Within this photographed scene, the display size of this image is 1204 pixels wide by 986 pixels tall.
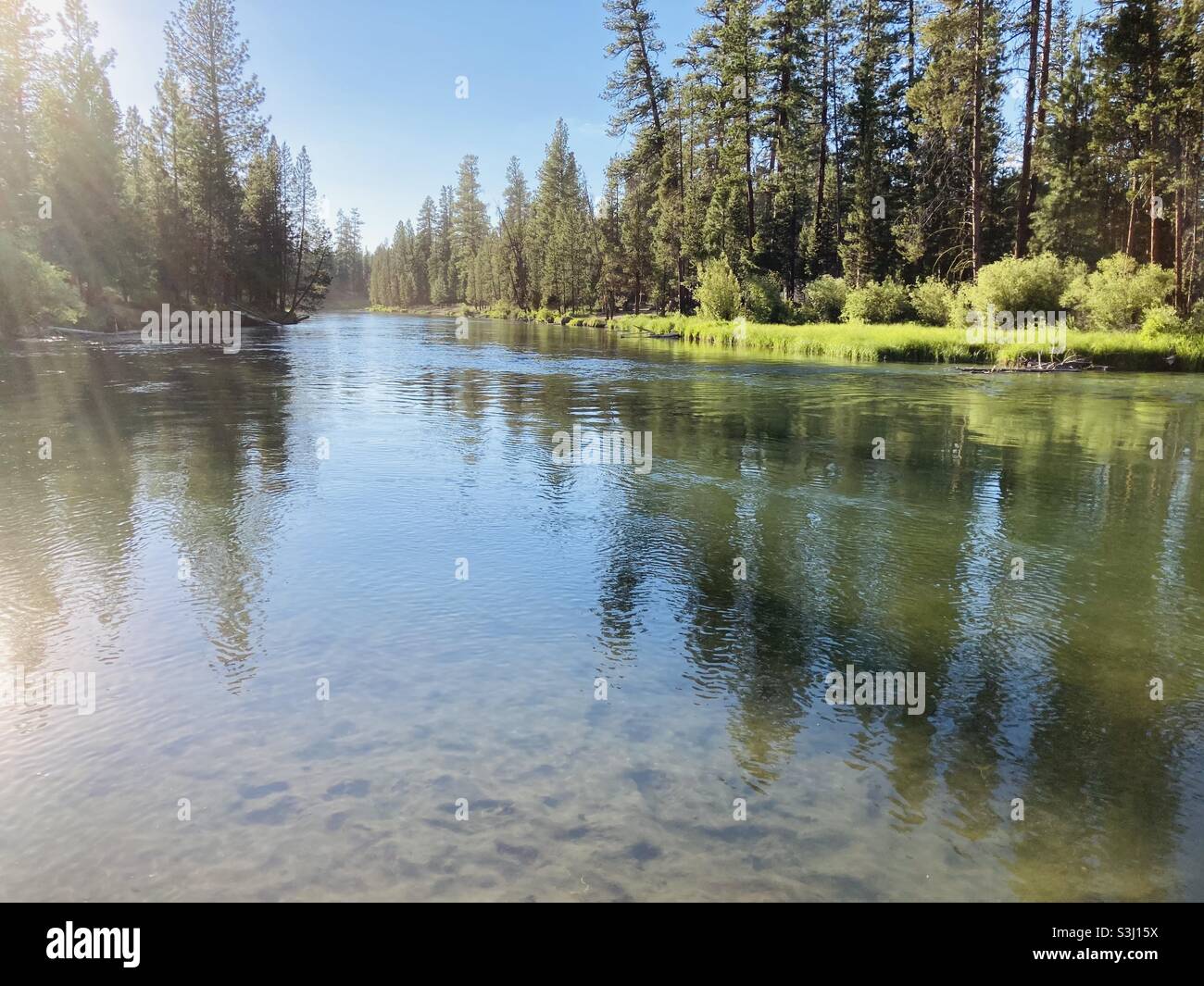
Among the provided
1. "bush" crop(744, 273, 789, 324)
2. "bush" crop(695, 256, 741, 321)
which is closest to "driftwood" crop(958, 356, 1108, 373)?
"bush" crop(744, 273, 789, 324)

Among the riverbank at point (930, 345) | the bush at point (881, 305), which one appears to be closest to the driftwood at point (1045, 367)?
the riverbank at point (930, 345)

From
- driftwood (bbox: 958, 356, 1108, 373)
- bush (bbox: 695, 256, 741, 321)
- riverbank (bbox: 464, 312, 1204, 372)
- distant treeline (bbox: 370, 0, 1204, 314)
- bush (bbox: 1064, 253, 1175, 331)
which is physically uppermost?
distant treeline (bbox: 370, 0, 1204, 314)

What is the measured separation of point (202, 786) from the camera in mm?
5508

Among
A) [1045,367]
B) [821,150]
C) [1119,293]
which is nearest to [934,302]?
[1119,293]

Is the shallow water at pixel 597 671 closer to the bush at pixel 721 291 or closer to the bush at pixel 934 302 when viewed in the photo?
the bush at pixel 934 302

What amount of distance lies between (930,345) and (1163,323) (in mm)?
8719

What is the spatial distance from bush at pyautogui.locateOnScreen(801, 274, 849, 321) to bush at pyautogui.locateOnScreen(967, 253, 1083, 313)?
41.1 feet

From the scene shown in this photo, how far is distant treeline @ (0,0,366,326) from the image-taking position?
4694cm

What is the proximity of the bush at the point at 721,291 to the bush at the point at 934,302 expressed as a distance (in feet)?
39.5

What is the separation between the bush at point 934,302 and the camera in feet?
137

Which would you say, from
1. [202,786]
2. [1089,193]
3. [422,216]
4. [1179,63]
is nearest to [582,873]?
[202,786]

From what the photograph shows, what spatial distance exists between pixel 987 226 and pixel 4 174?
60.4 m

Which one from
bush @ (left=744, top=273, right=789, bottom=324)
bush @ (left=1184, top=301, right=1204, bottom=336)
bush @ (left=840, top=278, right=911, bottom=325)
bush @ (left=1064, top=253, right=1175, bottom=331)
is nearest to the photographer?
bush @ (left=1184, top=301, right=1204, bottom=336)

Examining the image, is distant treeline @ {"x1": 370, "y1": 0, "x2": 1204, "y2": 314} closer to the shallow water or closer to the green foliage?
the shallow water
